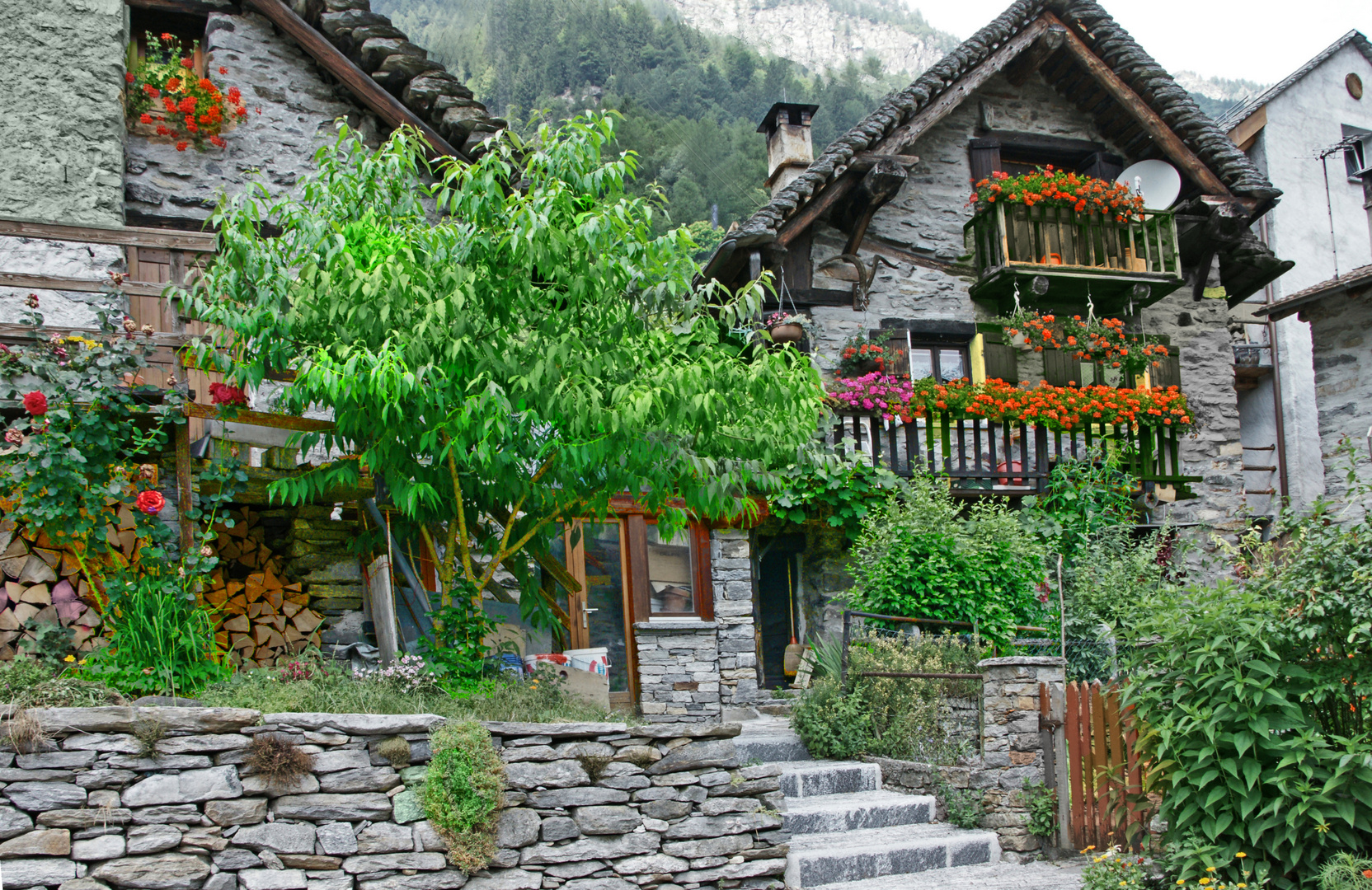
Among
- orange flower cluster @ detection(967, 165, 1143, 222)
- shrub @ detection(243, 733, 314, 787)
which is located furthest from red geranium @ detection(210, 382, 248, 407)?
orange flower cluster @ detection(967, 165, 1143, 222)

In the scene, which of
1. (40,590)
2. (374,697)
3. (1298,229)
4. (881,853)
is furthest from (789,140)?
(40,590)

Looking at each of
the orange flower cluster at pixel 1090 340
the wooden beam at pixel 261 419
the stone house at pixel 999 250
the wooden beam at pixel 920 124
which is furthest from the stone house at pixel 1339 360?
the wooden beam at pixel 261 419

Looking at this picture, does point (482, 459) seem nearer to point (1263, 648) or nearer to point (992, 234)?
point (1263, 648)

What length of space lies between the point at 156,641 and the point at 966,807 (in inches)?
190

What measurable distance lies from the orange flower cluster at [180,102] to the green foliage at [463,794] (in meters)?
5.88

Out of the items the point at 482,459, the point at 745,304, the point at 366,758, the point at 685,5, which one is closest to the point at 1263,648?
the point at 745,304

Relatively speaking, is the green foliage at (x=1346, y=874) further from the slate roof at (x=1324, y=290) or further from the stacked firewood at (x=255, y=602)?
the slate roof at (x=1324, y=290)

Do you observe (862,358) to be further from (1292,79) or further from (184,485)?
(1292,79)

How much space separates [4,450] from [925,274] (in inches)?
352

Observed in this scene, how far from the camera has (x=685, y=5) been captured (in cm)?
7512

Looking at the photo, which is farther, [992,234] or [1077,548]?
[992,234]

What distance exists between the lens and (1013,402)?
420 inches

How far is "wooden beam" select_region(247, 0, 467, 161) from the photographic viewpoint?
29.7ft

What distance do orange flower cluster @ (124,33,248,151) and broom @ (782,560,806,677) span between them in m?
6.64
